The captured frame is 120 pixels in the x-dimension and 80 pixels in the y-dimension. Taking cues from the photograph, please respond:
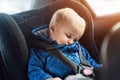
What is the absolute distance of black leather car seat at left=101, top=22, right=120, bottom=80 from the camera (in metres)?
0.69

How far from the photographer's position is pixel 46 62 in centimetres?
137

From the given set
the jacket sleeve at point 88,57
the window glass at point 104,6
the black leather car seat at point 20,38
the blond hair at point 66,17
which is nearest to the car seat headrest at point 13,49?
the black leather car seat at point 20,38

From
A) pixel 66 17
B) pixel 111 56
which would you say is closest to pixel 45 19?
pixel 66 17

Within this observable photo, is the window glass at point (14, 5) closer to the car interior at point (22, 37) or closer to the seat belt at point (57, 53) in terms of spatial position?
the car interior at point (22, 37)

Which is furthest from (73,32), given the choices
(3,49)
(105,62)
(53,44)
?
(105,62)

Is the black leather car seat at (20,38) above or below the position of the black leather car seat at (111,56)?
above

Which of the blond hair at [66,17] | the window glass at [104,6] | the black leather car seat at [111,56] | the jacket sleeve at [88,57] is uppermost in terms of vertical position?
the window glass at [104,6]

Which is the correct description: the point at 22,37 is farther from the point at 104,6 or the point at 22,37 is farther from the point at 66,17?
the point at 104,6

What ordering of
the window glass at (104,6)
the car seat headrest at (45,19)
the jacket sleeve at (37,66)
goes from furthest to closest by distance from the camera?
the window glass at (104,6) → the car seat headrest at (45,19) → the jacket sleeve at (37,66)

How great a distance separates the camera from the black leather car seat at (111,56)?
2.28ft

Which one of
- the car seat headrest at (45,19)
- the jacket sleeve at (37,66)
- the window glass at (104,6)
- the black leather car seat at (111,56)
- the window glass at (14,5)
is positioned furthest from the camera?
the window glass at (14,5)

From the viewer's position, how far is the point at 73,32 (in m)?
1.39

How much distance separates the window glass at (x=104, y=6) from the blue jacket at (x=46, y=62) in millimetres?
410

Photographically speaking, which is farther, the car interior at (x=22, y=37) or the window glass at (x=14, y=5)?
the window glass at (x=14, y=5)
